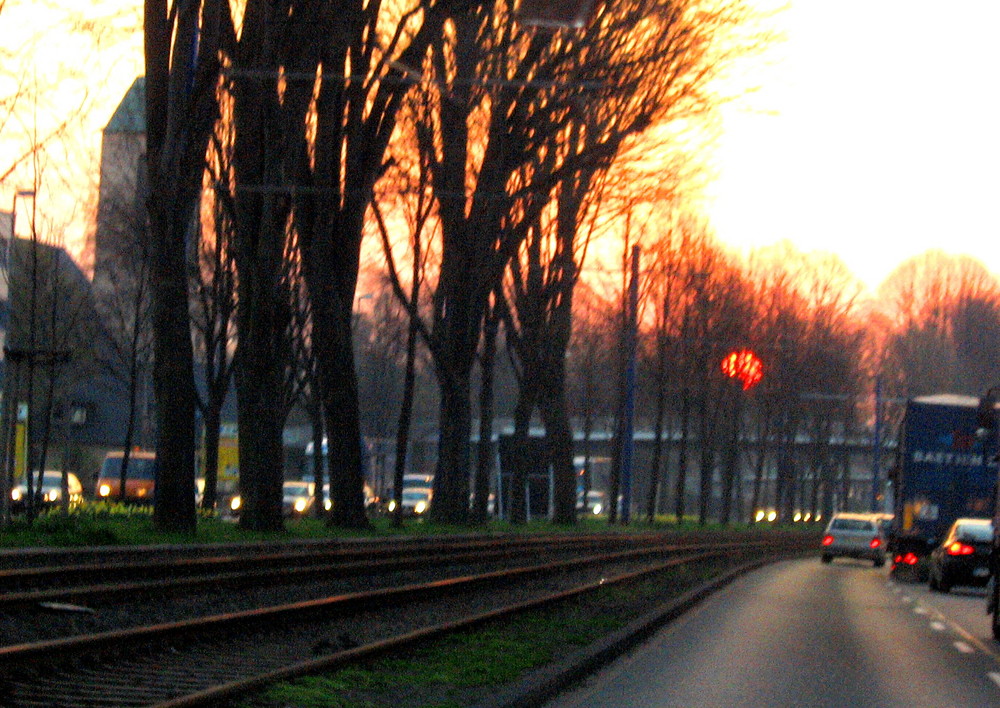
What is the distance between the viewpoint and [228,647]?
13453 mm

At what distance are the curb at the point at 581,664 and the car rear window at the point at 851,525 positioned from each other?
27.0 metres

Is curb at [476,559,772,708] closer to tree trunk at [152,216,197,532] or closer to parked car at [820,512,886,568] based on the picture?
tree trunk at [152,216,197,532]

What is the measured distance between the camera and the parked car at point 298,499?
57228 millimetres

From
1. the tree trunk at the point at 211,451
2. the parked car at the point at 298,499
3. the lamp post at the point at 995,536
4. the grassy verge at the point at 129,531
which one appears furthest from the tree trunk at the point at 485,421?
the lamp post at the point at 995,536

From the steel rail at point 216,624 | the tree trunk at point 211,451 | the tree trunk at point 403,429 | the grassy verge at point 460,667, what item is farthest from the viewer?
the tree trunk at point 211,451

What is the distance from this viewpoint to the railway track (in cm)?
1049

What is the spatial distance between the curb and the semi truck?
1796cm

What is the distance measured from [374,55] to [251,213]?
499 cm

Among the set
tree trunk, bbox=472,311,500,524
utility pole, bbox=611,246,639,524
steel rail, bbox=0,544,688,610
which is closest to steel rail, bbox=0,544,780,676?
steel rail, bbox=0,544,688,610

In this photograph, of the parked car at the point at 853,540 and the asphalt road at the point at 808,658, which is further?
the parked car at the point at 853,540

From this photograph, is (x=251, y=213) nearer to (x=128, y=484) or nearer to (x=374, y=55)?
(x=374, y=55)

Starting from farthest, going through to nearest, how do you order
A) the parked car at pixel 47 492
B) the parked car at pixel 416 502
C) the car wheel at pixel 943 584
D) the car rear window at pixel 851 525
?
the parked car at pixel 416 502 → the car rear window at pixel 851 525 → the parked car at pixel 47 492 → the car wheel at pixel 943 584

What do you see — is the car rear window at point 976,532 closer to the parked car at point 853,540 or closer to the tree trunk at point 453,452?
the tree trunk at point 453,452

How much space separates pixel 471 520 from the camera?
45594 millimetres
